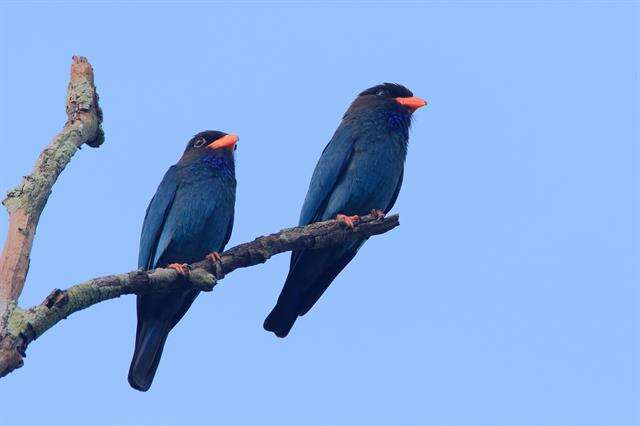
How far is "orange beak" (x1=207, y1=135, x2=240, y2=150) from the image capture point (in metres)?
10.8

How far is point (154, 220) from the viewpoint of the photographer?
1018 centimetres

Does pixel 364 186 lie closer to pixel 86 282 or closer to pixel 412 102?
pixel 412 102

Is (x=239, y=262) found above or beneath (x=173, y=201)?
beneath

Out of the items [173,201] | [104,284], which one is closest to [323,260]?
[173,201]

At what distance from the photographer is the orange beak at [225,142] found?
1079 centimetres

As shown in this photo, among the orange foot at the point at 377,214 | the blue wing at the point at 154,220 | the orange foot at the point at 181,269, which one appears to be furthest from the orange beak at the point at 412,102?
the orange foot at the point at 181,269

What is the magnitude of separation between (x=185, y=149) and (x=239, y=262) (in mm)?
3159

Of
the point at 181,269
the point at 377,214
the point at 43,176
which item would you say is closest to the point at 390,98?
the point at 377,214

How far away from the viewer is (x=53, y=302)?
648cm

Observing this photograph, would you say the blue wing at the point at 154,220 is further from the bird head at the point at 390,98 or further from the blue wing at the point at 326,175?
the bird head at the point at 390,98

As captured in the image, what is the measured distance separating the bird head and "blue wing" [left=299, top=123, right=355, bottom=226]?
2.09ft

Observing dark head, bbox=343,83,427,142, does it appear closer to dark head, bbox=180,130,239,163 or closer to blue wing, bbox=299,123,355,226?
blue wing, bbox=299,123,355,226

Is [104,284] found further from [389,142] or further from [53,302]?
[389,142]

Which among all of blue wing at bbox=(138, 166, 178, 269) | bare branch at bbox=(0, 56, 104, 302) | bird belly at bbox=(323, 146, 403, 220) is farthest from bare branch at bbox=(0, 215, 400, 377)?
blue wing at bbox=(138, 166, 178, 269)
